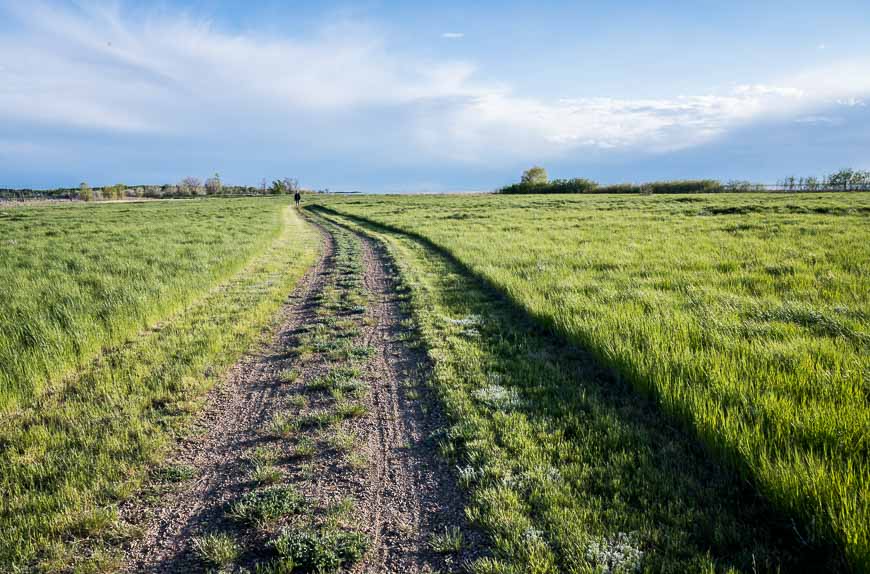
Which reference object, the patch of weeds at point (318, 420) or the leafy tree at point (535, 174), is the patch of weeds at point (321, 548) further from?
the leafy tree at point (535, 174)

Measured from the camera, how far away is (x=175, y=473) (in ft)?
14.1

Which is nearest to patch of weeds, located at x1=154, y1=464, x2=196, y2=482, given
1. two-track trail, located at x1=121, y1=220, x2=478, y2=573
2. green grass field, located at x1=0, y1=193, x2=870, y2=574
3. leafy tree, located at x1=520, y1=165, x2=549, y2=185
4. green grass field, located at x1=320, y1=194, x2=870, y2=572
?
two-track trail, located at x1=121, y1=220, x2=478, y2=573

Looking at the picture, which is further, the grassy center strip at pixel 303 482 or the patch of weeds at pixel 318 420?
the patch of weeds at pixel 318 420

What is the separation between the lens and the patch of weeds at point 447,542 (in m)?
3.29

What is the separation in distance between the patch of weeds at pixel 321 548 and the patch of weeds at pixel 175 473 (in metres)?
1.54

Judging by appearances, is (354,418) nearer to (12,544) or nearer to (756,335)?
(12,544)

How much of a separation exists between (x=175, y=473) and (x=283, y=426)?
1149 mm

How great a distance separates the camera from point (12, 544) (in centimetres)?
342

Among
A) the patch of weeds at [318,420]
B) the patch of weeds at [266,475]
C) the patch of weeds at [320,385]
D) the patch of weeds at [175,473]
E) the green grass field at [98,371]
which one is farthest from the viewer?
the patch of weeds at [320,385]

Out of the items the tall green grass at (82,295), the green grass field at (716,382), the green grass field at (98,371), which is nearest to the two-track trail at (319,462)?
the green grass field at (98,371)

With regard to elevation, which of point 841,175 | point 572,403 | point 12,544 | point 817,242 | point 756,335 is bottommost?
point 12,544

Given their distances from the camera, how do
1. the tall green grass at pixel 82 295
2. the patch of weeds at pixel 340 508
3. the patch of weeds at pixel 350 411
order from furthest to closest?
1. the tall green grass at pixel 82 295
2. the patch of weeds at pixel 350 411
3. the patch of weeds at pixel 340 508

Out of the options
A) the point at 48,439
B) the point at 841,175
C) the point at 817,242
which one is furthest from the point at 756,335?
the point at 841,175

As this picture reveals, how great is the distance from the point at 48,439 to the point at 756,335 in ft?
32.3
